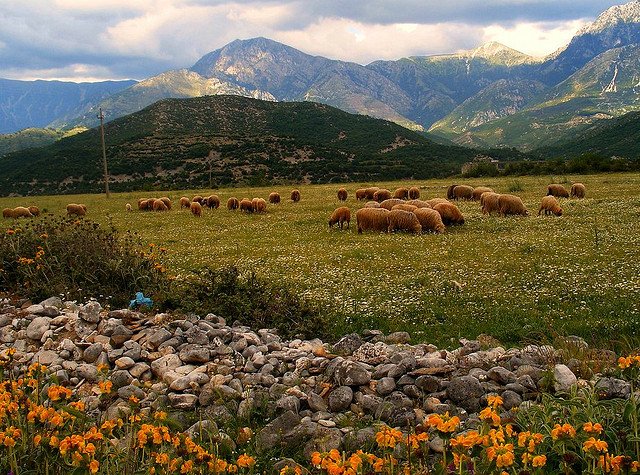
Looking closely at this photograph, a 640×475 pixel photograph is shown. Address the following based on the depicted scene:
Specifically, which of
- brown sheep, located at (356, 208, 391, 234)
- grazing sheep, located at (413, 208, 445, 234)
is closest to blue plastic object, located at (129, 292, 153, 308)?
brown sheep, located at (356, 208, 391, 234)

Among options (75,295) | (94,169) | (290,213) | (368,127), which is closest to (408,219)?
(290,213)

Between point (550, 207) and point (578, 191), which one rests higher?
point (578, 191)

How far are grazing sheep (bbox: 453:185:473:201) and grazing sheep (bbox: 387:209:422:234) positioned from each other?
1889 centimetres

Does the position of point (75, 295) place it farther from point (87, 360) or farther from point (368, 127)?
point (368, 127)

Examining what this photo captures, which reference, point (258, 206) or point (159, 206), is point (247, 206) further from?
point (159, 206)

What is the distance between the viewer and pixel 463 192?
134 feet

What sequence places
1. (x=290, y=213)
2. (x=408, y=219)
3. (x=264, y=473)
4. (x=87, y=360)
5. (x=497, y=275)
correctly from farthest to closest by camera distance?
1. (x=290, y=213)
2. (x=408, y=219)
3. (x=497, y=275)
4. (x=87, y=360)
5. (x=264, y=473)

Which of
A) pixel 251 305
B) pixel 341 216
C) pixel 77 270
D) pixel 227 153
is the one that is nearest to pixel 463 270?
pixel 251 305

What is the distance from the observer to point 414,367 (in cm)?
771

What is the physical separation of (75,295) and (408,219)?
16.2 metres

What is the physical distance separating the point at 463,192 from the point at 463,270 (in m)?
27.9

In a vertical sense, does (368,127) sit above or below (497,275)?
above

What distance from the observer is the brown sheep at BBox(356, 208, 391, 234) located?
24047 mm

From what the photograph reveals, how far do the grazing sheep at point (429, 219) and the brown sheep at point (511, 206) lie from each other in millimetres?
6522
